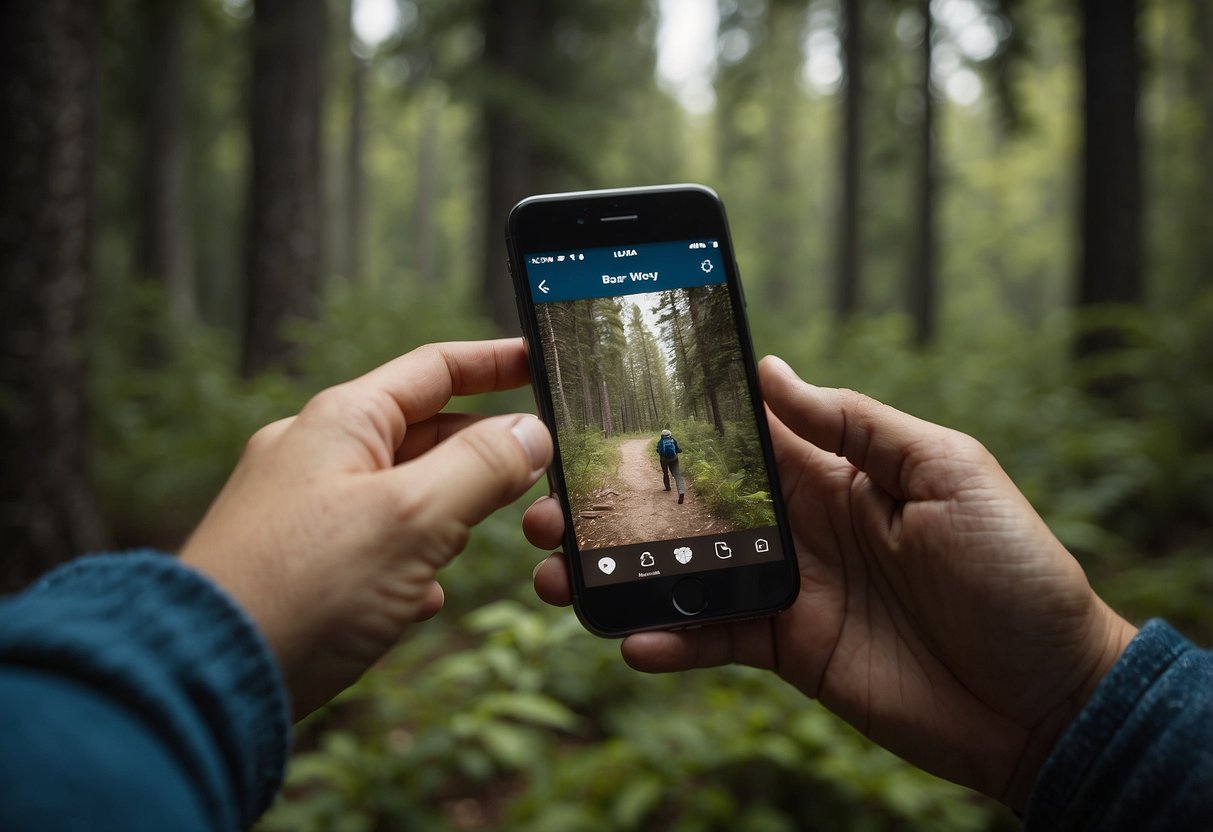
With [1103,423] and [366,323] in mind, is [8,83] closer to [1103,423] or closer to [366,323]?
[366,323]

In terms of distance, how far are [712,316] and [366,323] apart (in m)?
5.18

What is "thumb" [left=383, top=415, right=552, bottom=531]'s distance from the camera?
4.19 ft

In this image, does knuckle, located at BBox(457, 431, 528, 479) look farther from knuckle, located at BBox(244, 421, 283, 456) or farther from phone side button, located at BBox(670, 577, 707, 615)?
phone side button, located at BBox(670, 577, 707, 615)

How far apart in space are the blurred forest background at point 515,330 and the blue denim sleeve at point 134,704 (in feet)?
4.83

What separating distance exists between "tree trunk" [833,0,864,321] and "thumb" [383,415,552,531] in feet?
36.4

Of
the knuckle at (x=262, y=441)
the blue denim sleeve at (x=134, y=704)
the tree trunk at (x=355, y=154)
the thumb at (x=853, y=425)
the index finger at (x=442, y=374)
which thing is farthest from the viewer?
the tree trunk at (x=355, y=154)

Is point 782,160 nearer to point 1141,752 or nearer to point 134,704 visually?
point 1141,752

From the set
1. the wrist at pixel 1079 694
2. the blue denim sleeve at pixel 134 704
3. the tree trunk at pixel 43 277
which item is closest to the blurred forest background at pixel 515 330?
the tree trunk at pixel 43 277

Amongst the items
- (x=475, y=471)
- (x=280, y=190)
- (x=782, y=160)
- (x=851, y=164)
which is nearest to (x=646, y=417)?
(x=475, y=471)

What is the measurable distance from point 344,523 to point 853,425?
3.51ft

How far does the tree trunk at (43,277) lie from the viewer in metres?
3.72

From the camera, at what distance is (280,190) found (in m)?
6.68

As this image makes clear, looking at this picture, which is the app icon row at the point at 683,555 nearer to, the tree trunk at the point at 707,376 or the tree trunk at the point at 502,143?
the tree trunk at the point at 707,376

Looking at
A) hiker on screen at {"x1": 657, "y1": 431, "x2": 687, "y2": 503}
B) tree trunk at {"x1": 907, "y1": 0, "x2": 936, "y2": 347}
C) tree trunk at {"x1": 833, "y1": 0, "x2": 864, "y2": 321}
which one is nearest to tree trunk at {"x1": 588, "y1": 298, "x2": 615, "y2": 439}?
hiker on screen at {"x1": 657, "y1": 431, "x2": 687, "y2": 503}
